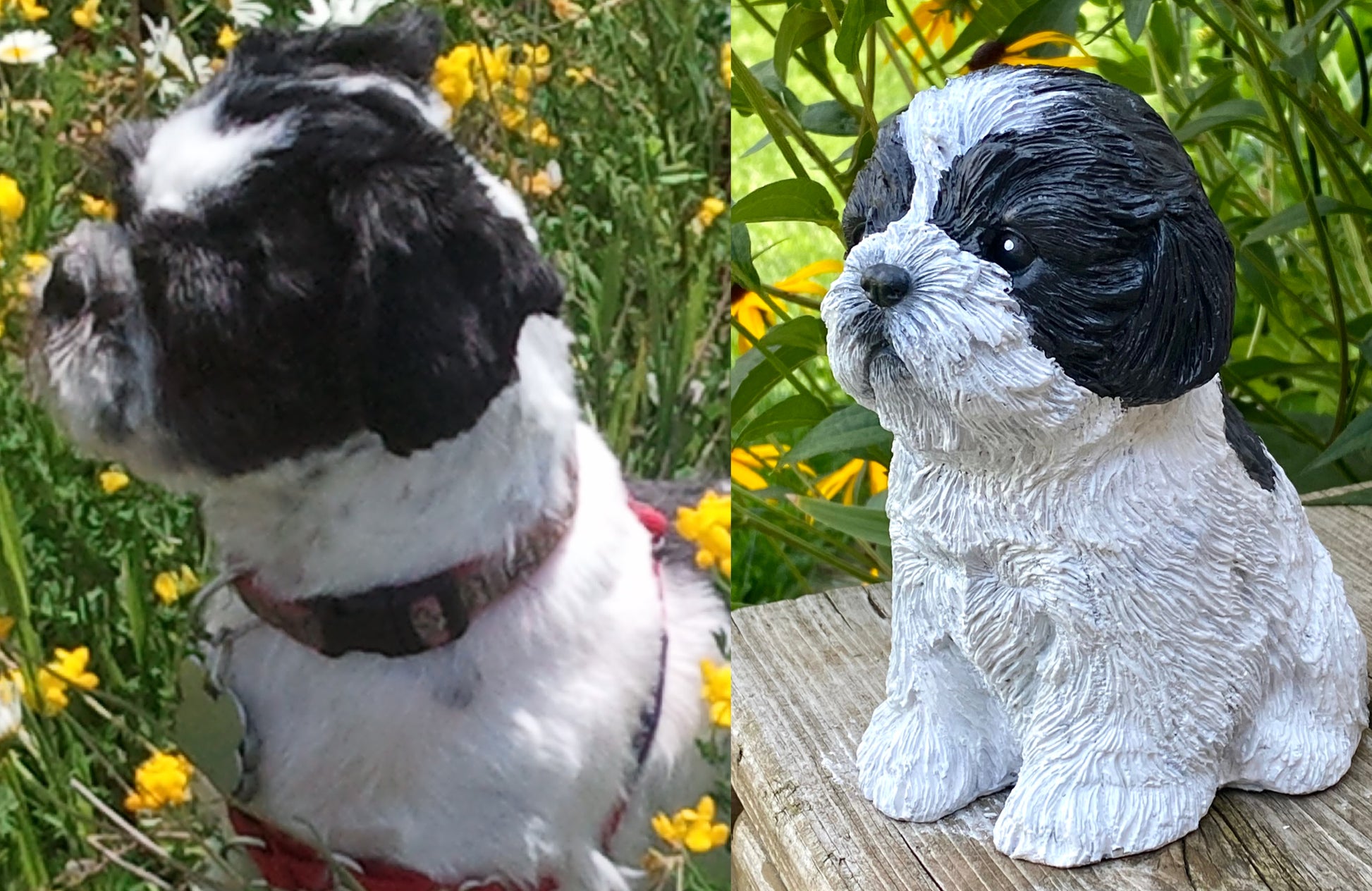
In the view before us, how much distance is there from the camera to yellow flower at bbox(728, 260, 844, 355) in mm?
1102

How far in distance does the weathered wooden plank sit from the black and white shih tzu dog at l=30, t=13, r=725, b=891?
0.10 m

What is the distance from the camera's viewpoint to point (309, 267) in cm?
68

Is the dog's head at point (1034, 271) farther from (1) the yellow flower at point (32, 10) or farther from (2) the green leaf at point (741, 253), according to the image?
(1) the yellow flower at point (32, 10)

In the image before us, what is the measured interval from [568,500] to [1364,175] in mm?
797

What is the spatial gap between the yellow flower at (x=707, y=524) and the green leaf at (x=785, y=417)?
261 millimetres

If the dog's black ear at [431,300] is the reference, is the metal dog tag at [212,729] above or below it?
below

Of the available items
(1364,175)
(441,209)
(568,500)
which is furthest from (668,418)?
(1364,175)

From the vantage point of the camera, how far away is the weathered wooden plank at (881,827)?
0.75m

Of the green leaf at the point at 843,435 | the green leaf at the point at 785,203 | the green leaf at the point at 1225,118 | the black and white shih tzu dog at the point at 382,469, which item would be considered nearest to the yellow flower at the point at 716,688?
the black and white shih tzu dog at the point at 382,469

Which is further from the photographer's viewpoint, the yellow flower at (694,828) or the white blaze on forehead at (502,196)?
the yellow flower at (694,828)

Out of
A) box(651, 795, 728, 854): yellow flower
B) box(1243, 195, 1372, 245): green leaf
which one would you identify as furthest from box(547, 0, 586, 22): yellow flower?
box(1243, 195, 1372, 245): green leaf

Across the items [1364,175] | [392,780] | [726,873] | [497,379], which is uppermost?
[497,379]

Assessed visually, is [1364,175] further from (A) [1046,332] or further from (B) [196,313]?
(B) [196,313]

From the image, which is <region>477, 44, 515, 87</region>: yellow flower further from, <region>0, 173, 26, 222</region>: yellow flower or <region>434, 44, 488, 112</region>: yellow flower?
<region>0, 173, 26, 222</region>: yellow flower
